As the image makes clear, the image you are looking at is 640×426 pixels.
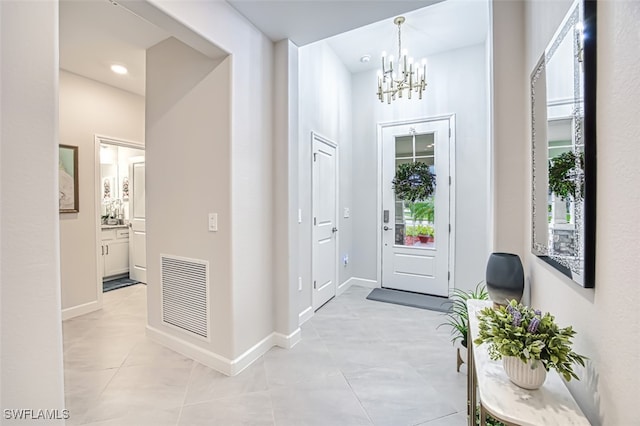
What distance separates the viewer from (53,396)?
118 cm

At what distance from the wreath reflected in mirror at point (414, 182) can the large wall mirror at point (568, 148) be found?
8.03 ft

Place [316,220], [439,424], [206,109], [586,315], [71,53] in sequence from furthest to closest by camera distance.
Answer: [316,220] → [71,53] → [206,109] → [439,424] → [586,315]

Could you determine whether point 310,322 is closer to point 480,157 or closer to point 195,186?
point 195,186

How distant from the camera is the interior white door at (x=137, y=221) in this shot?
4.81 m

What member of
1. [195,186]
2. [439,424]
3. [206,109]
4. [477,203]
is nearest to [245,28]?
[206,109]

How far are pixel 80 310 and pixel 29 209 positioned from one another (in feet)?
9.64

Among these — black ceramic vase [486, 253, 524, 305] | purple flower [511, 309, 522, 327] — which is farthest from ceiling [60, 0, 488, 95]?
purple flower [511, 309, 522, 327]

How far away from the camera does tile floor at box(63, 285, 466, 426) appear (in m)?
1.75

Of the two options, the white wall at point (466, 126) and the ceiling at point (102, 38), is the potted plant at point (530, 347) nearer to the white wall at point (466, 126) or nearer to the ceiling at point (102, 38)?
the white wall at point (466, 126)

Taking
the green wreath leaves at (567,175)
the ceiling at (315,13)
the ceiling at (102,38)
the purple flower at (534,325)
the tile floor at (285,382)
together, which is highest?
the ceiling at (102,38)

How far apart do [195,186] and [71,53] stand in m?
2.03

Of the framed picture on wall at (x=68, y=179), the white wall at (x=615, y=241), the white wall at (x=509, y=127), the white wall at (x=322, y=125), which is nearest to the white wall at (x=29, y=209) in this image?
the white wall at (x=615, y=241)

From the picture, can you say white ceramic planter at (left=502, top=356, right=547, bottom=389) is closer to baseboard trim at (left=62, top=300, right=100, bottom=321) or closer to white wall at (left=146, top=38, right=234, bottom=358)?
white wall at (left=146, top=38, right=234, bottom=358)

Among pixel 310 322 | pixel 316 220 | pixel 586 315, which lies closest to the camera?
pixel 586 315
